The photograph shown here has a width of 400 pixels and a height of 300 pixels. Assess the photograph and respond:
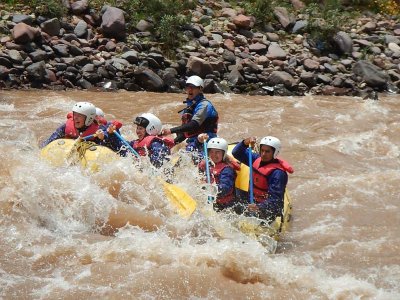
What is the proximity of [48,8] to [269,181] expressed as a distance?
10026 millimetres

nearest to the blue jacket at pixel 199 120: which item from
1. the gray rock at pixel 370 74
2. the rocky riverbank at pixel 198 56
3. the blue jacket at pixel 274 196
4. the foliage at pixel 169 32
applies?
the blue jacket at pixel 274 196

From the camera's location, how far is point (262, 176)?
660 cm

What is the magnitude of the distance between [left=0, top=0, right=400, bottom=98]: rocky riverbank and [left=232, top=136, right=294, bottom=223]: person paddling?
7.33 m

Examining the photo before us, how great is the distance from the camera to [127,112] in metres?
11.8

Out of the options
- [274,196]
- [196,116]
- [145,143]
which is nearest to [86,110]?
[145,143]

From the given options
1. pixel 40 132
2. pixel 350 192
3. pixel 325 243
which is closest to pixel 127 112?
pixel 40 132

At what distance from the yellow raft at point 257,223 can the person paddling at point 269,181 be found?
10 cm

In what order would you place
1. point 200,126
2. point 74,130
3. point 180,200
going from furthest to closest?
1. point 200,126
2. point 74,130
3. point 180,200

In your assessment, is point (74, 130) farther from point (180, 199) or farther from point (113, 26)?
point (113, 26)

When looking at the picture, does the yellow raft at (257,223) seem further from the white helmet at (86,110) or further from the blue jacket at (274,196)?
the white helmet at (86,110)

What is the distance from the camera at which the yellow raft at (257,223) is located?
20.0 feet

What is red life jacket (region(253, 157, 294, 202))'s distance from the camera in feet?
21.4

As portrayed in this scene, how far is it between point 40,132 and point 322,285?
21.3 ft

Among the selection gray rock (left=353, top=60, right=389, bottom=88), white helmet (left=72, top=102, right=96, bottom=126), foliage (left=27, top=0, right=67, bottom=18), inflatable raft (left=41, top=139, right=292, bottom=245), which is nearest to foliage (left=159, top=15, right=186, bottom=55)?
foliage (left=27, top=0, right=67, bottom=18)
